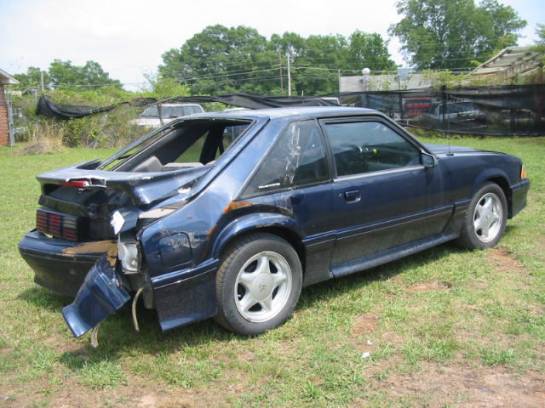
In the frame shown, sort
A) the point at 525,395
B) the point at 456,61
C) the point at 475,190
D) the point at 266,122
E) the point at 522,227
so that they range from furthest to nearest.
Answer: the point at 456,61
the point at 522,227
the point at 475,190
the point at 266,122
the point at 525,395

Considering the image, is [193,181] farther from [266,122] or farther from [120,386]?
[120,386]

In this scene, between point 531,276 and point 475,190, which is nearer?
point 531,276

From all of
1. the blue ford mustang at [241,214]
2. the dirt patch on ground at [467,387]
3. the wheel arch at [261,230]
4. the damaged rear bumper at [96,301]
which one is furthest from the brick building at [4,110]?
the dirt patch on ground at [467,387]

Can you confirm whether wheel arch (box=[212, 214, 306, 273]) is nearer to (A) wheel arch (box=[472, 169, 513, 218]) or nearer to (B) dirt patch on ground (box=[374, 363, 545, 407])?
(B) dirt patch on ground (box=[374, 363, 545, 407])

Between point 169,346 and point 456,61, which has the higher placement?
point 456,61

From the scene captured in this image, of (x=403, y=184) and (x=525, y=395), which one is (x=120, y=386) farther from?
(x=403, y=184)

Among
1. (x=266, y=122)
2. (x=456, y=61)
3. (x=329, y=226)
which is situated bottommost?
(x=329, y=226)

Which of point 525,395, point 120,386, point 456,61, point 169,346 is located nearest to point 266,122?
point 169,346

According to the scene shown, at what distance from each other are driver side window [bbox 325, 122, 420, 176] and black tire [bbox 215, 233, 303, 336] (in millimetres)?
795

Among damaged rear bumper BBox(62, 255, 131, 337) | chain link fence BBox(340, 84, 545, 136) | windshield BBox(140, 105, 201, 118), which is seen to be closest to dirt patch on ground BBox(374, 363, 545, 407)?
damaged rear bumper BBox(62, 255, 131, 337)

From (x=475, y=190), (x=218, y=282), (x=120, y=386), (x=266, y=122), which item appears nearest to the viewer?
(x=120, y=386)

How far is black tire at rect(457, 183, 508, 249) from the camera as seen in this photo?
16.6 ft

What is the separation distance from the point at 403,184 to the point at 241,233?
163cm

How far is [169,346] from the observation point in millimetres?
3482
